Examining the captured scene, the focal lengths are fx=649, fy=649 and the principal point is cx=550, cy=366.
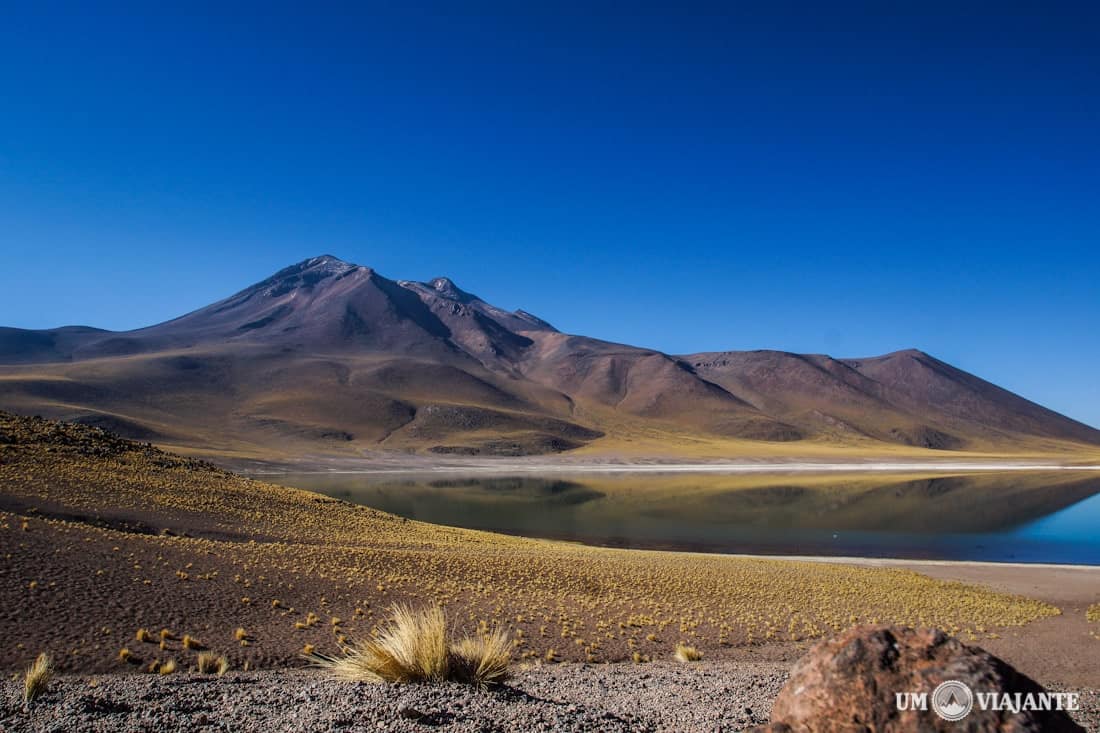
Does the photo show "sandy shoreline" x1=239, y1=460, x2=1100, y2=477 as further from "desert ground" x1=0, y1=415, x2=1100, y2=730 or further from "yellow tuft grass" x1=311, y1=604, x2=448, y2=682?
"yellow tuft grass" x1=311, y1=604, x2=448, y2=682

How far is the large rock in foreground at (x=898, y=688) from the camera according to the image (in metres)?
3.18

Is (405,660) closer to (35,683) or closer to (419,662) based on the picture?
(419,662)

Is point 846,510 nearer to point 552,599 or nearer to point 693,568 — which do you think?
point 693,568

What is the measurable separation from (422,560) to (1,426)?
2090cm

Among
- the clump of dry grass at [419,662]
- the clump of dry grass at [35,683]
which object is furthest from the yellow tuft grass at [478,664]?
the clump of dry grass at [35,683]

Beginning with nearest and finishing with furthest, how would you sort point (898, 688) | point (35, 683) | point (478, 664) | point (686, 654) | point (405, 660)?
1. point (898, 688)
2. point (35, 683)
3. point (405, 660)
4. point (478, 664)
5. point (686, 654)

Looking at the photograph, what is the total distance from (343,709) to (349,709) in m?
0.05

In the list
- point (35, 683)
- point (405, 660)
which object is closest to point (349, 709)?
point (405, 660)

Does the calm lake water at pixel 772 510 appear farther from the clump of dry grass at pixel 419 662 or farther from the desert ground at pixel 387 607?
the clump of dry grass at pixel 419 662

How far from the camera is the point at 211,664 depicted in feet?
28.3

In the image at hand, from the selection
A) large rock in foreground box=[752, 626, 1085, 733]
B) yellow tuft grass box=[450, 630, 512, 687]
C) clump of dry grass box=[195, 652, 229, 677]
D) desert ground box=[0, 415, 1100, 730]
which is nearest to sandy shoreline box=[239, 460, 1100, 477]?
desert ground box=[0, 415, 1100, 730]

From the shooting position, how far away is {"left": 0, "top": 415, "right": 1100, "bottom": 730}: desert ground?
6012 millimetres

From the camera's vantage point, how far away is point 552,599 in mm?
14930

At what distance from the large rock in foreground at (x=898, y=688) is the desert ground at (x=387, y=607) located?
1.97m
